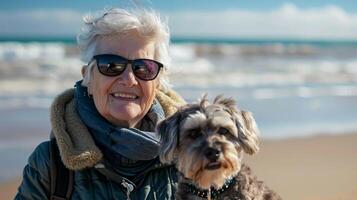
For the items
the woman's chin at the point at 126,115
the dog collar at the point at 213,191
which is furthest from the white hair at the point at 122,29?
the dog collar at the point at 213,191

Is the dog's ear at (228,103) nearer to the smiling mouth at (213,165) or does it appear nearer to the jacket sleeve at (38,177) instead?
the smiling mouth at (213,165)

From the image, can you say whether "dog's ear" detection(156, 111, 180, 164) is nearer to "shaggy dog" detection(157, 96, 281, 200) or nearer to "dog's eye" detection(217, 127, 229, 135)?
"shaggy dog" detection(157, 96, 281, 200)

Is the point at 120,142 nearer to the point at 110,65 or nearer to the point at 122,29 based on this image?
the point at 110,65

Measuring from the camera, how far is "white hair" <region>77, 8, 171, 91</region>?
16.9ft

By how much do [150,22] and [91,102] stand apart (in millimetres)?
794

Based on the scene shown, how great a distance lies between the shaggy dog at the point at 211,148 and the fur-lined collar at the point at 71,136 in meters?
0.56

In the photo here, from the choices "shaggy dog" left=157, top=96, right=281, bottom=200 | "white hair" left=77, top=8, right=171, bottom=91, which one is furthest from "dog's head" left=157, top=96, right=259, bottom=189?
"white hair" left=77, top=8, right=171, bottom=91

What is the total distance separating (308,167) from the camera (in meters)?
10.5

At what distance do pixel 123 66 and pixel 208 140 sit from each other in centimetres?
96

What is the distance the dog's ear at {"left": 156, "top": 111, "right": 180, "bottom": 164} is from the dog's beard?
0.34 feet

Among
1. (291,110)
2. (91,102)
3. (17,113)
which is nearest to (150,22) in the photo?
(91,102)

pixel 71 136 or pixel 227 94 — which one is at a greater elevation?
pixel 227 94

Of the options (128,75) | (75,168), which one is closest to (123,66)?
(128,75)

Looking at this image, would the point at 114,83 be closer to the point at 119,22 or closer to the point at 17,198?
the point at 119,22
